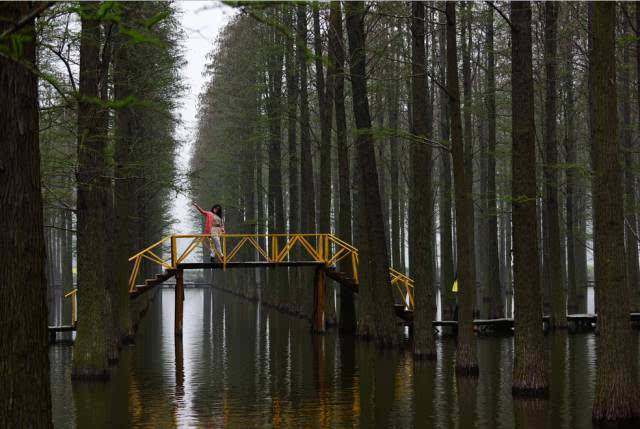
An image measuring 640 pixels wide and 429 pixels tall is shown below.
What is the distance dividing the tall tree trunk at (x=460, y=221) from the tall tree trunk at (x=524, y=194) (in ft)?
9.70

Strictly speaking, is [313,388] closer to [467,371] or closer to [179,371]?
[467,371]

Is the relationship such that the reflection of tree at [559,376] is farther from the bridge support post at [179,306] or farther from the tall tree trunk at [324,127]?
the bridge support post at [179,306]

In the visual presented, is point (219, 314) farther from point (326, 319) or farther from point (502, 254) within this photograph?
point (502, 254)

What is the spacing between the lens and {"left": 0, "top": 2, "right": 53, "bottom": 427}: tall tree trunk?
6.91 metres

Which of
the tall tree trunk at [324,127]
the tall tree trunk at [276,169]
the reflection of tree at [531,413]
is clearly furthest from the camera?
the tall tree trunk at [276,169]

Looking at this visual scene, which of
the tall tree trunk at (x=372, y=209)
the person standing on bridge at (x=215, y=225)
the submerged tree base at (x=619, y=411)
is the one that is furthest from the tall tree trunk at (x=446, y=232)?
the submerged tree base at (x=619, y=411)

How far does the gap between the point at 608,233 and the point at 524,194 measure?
8.23ft

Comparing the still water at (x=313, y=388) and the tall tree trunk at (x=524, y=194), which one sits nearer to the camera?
the still water at (x=313, y=388)

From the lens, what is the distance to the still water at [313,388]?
13.1 meters

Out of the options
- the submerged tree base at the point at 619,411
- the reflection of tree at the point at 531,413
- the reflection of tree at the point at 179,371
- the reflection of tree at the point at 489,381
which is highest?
the submerged tree base at the point at 619,411

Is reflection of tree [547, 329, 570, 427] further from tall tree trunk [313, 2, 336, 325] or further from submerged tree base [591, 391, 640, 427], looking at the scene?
tall tree trunk [313, 2, 336, 325]

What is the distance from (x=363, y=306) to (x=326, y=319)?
5.03 metres

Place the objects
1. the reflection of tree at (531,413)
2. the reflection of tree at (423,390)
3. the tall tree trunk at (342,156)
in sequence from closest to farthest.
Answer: the reflection of tree at (531,413)
the reflection of tree at (423,390)
the tall tree trunk at (342,156)

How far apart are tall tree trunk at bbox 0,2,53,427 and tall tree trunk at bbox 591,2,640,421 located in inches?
287
